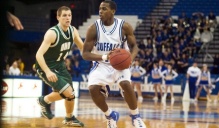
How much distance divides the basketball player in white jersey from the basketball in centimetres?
32

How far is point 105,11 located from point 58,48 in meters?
1.56

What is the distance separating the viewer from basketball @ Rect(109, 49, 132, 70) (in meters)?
6.19

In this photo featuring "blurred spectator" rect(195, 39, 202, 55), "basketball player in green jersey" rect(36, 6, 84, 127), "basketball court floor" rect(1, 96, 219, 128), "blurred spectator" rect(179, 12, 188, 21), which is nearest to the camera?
"basketball player in green jersey" rect(36, 6, 84, 127)

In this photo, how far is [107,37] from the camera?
675 centimetres

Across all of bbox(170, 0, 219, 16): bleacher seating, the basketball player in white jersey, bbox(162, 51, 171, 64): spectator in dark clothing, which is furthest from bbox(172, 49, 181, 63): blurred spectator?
the basketball player in white jersey

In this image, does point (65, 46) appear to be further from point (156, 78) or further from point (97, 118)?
point (156, 78)

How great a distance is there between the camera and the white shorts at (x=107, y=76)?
6.65 meters

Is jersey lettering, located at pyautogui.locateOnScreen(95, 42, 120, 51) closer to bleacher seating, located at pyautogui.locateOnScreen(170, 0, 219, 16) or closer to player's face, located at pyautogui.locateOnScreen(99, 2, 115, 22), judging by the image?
player's face, located at pyautogui.locateOnScreen(99, 2, 115, 22)

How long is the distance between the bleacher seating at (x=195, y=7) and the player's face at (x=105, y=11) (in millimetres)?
24046

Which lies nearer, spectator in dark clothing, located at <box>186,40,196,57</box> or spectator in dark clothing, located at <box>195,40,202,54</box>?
spectator in dark clothing, located at <box>186,40,196,57</box>

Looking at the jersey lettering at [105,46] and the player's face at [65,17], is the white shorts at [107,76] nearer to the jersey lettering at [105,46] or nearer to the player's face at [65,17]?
the jersey lettering at [105,46]

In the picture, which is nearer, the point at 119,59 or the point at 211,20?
the point at 119,59

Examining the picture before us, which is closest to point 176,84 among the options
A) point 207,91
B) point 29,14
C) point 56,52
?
point 207,91

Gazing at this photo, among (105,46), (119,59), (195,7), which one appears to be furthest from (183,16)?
(119,59)
